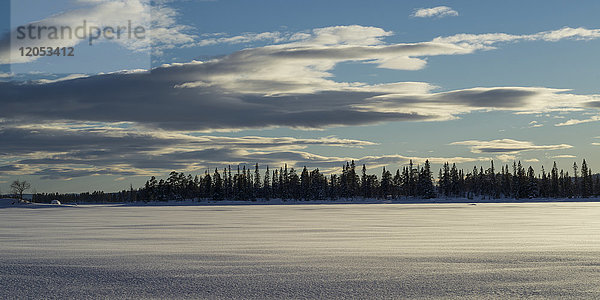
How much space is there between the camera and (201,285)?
6953mm

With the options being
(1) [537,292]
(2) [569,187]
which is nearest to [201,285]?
(1) [537,292]

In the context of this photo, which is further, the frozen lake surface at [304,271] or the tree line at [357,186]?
the tree line at [357,186]

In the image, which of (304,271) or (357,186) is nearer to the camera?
(304,271)

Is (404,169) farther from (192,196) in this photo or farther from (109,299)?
(109,299)

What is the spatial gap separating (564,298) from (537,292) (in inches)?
14.2

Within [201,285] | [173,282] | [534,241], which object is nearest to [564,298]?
[201,285]

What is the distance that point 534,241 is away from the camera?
41.7 ft

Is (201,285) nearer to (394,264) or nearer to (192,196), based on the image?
(394,264)

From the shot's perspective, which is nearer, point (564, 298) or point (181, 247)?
point (564, 298)

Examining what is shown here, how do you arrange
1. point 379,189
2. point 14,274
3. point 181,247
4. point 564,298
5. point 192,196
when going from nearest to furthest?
point 564,298 < point 14,274 < point 181,247 < point 192,196 < point 379,189

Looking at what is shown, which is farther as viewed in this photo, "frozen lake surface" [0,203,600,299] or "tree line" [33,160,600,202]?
"tree line" [33,160,600,202]

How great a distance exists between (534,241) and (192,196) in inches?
6438

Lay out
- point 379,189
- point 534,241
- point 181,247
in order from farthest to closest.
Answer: point 379,189 < point 534,241 < point 181,247

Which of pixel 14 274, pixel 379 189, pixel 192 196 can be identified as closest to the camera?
pixel 14 274
